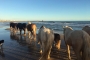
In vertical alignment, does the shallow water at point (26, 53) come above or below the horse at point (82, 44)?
below

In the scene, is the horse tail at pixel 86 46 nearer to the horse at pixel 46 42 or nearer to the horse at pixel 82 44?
the horse at pixel 82 44

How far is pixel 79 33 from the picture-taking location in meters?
4.58

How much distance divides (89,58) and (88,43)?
1.68ft

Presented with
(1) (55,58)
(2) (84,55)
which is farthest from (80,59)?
(1) (55,58)

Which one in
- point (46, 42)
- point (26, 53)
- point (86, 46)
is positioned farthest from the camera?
point (26, 53)

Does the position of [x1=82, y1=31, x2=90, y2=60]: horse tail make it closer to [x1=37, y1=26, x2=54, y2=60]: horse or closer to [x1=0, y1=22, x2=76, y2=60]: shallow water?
[x1=37, y1=26, x2=54, y2=60]: horse

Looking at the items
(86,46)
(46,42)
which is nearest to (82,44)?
(86,46)

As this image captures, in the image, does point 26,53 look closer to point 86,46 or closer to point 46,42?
point 46,42

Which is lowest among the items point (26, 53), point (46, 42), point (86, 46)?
point (26, 53)

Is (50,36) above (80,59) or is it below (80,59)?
above

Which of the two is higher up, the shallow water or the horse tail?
the horse tail

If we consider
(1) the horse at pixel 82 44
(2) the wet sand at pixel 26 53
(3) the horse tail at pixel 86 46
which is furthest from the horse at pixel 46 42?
(3) the horse tail at pixel 86 46

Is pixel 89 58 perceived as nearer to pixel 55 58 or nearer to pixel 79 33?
pixel 79 33

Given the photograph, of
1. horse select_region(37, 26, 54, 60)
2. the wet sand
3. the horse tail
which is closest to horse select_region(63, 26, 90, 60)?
the horse tail
